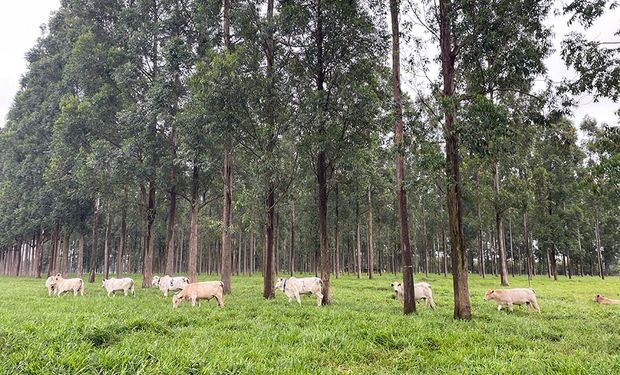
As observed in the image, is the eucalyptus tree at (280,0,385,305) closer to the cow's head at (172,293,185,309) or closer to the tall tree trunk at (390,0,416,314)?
the tall tree trunk at (390,0,416,314)

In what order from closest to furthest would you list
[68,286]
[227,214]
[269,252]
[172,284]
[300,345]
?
[300,345] < [269,252] < [68,286] < [227,214] < [172,284]

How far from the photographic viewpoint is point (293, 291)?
1538 centimetres

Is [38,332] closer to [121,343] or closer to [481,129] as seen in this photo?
[121,343]

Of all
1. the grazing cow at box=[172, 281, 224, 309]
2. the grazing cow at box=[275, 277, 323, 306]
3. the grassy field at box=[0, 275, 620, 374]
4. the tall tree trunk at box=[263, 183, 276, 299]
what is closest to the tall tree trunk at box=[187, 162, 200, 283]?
the tall tree trunk at box=[263, 183, 276, 299]

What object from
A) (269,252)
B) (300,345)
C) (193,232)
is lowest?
(300,345)

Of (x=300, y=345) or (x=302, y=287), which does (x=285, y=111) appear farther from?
(x=300, y=345)

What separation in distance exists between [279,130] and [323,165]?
8.86 ft

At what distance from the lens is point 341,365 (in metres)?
6.29

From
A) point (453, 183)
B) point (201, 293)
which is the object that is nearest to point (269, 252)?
point (201, 293)

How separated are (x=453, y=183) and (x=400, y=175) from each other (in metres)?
2.03

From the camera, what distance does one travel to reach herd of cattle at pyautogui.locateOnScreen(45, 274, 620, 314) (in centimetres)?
1291

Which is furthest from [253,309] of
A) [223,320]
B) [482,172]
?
[482,172]

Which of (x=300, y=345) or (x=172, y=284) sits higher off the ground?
(x=300, y=345)

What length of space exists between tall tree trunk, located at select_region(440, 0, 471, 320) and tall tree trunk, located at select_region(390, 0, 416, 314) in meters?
1.43
